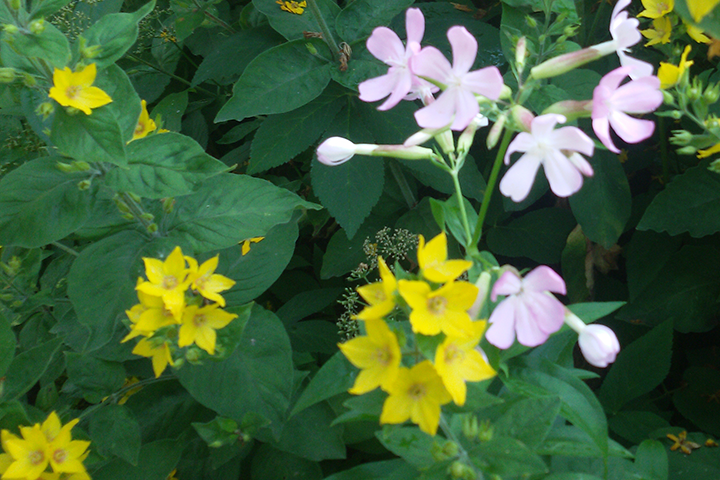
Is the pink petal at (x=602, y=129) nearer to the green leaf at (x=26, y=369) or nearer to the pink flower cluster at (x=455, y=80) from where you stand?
the pink flower cluster at (x=455, y=80)

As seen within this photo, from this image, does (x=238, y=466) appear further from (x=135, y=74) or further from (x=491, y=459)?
(x=135, y=74)

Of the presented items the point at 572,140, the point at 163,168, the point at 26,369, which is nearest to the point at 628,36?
the point at 572,140

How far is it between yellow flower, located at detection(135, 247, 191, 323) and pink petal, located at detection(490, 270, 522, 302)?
523mm

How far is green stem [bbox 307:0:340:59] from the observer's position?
4.02 feet

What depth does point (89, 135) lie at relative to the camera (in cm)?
84

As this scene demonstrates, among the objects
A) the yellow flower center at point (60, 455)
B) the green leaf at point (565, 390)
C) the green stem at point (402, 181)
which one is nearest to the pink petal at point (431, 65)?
the green leaf at point (565, 390)

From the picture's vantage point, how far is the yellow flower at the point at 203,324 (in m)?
0.89

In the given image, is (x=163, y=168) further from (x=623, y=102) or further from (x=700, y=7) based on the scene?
(x=700, y=7)

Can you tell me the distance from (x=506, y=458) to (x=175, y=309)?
56cm

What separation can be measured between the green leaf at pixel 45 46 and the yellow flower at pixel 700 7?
989mm

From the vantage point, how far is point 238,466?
112 cm

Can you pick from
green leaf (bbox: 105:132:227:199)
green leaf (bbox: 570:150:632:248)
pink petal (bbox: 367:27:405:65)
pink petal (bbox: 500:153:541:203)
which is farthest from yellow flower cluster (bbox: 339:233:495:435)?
green leaf (bbox: 570:150:632:248)

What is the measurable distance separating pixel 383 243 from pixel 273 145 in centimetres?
41

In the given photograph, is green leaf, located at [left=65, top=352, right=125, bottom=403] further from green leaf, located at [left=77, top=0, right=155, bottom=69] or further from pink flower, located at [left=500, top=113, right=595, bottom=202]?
pink flower, located at [left=500, top=113, right=595, bottom=202]
